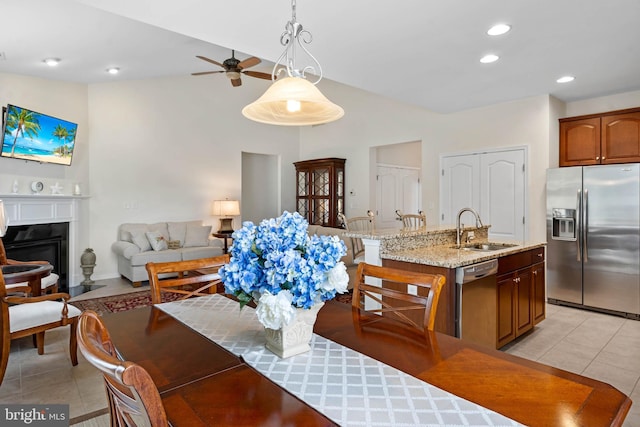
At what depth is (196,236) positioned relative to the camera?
244 inches

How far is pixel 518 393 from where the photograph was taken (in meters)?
0.91

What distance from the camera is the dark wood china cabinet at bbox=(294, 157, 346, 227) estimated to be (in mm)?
7141

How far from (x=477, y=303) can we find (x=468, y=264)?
0.34 metres

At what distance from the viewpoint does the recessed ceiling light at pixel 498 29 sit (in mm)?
2609

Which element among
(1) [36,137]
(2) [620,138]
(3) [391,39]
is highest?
(3) [391,39]

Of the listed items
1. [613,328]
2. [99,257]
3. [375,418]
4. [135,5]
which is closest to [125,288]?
[99,257]

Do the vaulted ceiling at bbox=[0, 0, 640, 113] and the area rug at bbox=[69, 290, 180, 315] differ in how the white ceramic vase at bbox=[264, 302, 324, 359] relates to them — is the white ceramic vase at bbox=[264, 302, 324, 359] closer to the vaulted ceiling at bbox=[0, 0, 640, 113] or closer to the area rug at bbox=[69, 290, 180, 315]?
the vaulted ceiling at bbox=[0, 0, 640, 113]

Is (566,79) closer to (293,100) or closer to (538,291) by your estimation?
(538,291)

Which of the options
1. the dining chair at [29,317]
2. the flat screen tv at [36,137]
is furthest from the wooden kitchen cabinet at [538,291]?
the flat screen tv at [36,137]

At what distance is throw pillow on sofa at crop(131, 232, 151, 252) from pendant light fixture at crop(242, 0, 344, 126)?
4425mm

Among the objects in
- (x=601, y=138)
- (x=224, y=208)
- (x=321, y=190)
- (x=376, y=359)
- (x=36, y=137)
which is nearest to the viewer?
(x=376, y=359)

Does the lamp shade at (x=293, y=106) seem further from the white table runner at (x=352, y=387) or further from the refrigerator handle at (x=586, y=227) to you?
the refrigerator handle at (x=586, y=227)

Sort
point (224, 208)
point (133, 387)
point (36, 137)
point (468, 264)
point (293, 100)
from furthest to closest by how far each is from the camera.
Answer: point (224, 208) < point (36, 137) < point (468, 264) < point (293, 100) < point (133, 387)

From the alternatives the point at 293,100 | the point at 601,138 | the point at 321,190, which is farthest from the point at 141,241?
the point at 601,138
